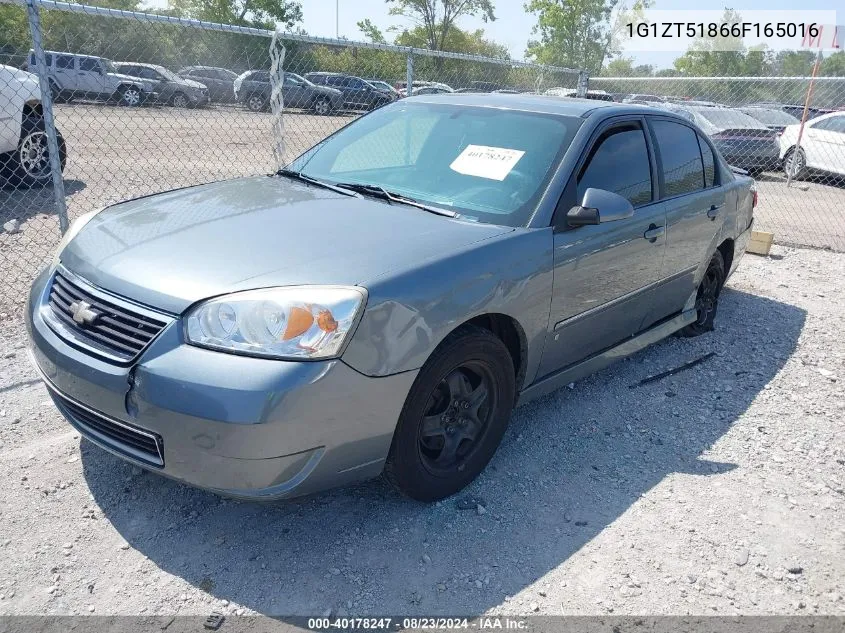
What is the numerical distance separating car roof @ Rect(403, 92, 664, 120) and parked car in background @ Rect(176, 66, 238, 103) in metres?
11.7

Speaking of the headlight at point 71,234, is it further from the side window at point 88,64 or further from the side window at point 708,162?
the side window at point 88,64

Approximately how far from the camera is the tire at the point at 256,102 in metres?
12.7

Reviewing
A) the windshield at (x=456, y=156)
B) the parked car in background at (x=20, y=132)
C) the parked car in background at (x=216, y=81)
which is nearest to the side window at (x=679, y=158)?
the windshield at (x=456, y=156)

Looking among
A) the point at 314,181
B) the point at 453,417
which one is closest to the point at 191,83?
the point at 314,181

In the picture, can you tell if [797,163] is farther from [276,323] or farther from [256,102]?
[276,323]

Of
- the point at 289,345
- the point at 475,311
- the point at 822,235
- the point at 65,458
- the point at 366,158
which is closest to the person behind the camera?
the point at 289,345

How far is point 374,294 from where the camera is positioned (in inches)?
98.3

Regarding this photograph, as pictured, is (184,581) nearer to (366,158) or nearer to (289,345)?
(289,345)

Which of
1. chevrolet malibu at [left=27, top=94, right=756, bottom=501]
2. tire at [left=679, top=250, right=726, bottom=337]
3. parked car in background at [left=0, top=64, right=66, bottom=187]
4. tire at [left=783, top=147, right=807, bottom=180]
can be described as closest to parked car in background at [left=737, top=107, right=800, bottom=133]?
tire at [left=783, top=147, right=807, bottom=180]

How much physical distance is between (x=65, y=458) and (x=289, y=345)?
1.54 meters

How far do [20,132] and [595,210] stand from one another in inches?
268

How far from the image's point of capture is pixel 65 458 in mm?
3213

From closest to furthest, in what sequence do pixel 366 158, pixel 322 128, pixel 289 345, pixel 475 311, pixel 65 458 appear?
pixel 289 345 < pixel 475 311 < pixel 65 458 < pixel 366 158 < pixel 322 128

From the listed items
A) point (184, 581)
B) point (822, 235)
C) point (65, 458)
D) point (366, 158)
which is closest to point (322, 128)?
point (822, 235)
